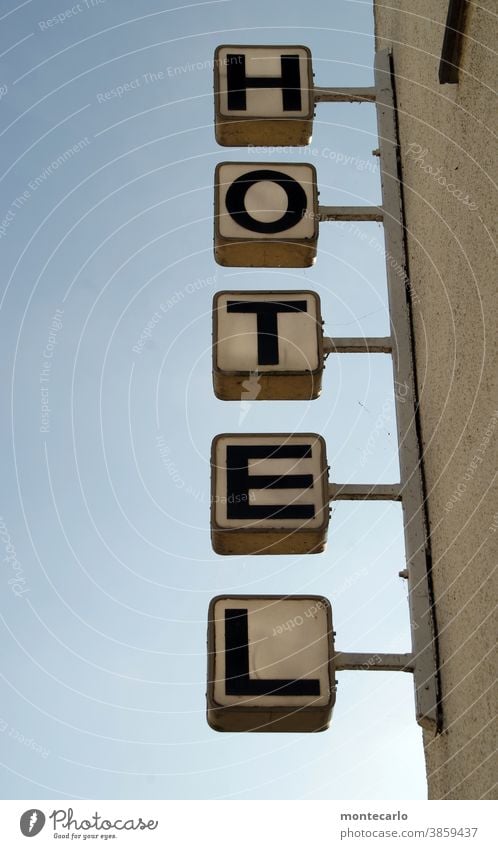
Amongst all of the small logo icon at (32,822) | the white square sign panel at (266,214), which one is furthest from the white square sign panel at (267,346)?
the small logo icon at (32,822)

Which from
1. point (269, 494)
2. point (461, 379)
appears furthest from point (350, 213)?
point (269, 494)

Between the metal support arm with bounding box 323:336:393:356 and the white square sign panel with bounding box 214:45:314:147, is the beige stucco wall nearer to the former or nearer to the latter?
the metal support arm with bounding box 323:336:393:356

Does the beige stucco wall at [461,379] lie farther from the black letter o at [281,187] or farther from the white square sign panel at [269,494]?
the black letter o at [281,187]

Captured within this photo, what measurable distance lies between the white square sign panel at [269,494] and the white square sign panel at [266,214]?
114 centimetres

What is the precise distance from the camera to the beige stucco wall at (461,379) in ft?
12.3

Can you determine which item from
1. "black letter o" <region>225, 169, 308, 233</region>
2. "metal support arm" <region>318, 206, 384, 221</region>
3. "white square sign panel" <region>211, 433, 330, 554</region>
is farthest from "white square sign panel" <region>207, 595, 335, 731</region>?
"metal support arm" <region>318, 206, 384, 221</region>

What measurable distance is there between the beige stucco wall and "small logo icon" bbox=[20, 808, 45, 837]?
5.43 feet

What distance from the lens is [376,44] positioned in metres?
6.67

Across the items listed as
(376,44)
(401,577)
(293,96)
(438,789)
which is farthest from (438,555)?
(376,44)

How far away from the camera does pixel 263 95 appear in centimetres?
587

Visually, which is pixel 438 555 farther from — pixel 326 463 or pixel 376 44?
pixel 376 44

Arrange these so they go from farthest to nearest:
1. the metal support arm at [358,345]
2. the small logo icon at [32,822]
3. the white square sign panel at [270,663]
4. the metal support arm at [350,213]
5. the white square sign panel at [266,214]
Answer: the metal support arm at [350,213] < the white square sign panel at [266,214] < the metal support arm at [358,345] < the white square sign panel at [270,663] < the small logo icon at [32,822]

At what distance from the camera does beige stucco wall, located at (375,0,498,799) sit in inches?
147

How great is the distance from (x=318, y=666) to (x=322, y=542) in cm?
58
